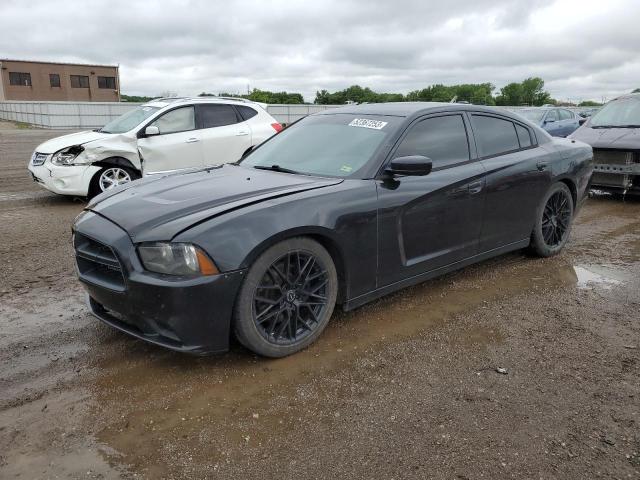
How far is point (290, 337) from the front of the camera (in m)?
3.45

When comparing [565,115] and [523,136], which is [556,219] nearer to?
[523,136]

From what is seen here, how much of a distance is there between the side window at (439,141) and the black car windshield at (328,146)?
0.18m

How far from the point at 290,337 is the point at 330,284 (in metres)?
0.44

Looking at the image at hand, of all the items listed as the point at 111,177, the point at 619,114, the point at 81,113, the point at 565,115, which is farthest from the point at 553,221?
the point at 81,113

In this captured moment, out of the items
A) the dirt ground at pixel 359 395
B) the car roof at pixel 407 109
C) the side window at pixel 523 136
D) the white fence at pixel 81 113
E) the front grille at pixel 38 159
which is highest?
the white fence at pixel 81 113

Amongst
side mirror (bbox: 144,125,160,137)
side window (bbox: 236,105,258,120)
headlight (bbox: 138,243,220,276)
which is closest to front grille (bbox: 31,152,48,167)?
side mirror (bbox: 144,125,160,137)

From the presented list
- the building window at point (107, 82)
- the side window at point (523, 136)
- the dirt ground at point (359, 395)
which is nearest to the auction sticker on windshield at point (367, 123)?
the dirt ground at point (359, 395)

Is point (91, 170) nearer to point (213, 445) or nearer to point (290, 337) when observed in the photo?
point (290, 337)

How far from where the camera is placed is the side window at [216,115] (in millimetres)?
9289

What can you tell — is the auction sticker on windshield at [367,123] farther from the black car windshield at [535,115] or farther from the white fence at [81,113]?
the white fence at [81,113]

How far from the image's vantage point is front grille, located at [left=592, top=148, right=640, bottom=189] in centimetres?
829

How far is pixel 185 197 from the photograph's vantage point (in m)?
3.53

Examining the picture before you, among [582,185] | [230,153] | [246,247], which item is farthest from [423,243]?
[230,153]

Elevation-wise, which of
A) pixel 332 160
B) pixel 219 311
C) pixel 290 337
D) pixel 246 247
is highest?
pixel 332 160
